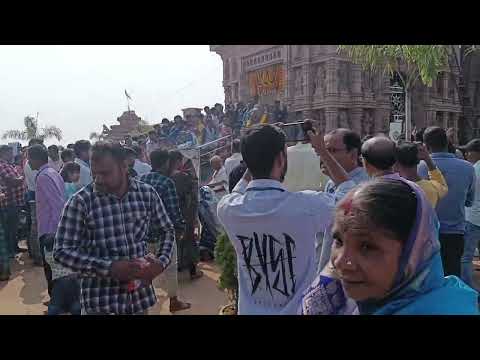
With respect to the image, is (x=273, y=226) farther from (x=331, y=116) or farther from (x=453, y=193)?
(x=331, y=116)

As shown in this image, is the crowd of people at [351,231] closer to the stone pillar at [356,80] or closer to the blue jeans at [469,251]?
the blue jeans at [469,251]

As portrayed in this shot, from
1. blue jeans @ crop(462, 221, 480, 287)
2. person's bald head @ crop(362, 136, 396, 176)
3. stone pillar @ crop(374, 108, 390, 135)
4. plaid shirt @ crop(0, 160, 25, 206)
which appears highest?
stone pillar @ crop(374, 108, 390, 135)

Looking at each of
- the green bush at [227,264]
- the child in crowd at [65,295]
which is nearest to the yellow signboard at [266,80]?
the green bush at [227,264]

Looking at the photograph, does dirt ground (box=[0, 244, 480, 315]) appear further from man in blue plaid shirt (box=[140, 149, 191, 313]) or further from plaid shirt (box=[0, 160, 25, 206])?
plaid shirt (box=[0, 160, 25, 206])

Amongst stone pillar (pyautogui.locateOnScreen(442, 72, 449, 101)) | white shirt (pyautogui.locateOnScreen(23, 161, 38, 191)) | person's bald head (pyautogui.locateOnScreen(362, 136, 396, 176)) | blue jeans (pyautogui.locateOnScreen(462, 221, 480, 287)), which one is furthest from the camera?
stone pillar (pyautogui.locateOnScreen(442, 72, 449, 101))

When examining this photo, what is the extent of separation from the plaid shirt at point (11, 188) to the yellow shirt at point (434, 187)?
651 centimetres

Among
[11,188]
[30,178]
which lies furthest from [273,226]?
[30,178]

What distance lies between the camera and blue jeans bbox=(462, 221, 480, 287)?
4648 millimetres

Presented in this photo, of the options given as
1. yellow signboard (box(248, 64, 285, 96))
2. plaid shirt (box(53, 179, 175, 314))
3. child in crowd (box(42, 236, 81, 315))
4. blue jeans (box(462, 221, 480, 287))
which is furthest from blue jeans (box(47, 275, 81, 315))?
yellow signboard (box(248, 64, 285, 96))

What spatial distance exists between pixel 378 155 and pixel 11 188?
21.8 ft

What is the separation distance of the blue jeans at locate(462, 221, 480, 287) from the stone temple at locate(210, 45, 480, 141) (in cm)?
1413

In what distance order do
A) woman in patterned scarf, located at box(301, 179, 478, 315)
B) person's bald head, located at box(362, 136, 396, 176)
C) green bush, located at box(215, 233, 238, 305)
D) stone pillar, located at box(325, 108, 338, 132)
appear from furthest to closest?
stone pillar, located at box(325, 108, 338, 132), green bush, located at box(215, 233, 238, 305), person's bald head, located at box(362, 136, 396, 176), woman in patterned scarf, located at box(301, 179, 478, 315)

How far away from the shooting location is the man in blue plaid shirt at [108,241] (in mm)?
2547

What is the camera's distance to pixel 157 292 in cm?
629
